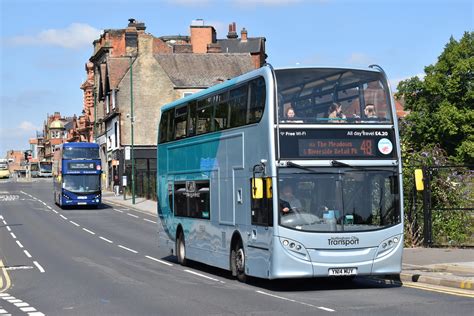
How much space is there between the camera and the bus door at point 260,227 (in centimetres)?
1590

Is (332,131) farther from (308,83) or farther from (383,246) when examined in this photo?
(383,246)

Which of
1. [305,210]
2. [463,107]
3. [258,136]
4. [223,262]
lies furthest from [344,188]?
[463,107]

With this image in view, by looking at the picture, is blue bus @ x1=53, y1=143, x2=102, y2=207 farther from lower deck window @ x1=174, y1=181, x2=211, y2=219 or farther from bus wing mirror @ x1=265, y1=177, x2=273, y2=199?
bus wing mirror @ x1=265, y1=177, x2=273, y2=199

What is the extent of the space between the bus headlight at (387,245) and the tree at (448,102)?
2208 inches

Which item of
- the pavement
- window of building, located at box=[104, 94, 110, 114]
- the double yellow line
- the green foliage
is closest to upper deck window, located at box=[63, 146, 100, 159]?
window of building, located at box=[104, 94, 110, 114]

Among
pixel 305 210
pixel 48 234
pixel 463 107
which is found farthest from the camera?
pixel 463 107

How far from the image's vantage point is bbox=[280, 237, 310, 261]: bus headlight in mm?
15641

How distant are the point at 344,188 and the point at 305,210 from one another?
887mm

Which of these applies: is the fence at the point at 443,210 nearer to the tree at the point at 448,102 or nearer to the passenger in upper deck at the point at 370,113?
the passenger in upper deck at the point at 370,113

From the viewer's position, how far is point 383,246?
1608 centimetres

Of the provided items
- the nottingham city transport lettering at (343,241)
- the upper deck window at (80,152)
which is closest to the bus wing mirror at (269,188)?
the nottingham city transport lettering at (343,241)

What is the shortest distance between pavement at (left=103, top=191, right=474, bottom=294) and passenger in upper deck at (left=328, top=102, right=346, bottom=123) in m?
3.60

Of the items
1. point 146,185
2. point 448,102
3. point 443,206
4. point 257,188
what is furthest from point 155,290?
point 448,102

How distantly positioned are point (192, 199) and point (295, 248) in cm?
607
